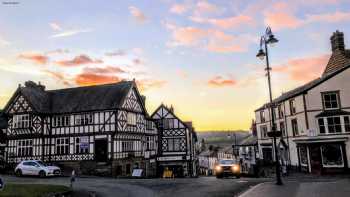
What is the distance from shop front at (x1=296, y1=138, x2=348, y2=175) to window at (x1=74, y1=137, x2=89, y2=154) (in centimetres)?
2483

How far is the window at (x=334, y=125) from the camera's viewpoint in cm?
3120

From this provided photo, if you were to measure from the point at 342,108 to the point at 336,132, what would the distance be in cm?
274

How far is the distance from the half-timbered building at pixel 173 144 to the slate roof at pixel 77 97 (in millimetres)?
10553

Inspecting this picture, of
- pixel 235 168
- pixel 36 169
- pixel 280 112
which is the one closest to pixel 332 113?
pixel 280 112

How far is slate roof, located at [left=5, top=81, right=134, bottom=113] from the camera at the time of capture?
37306mm

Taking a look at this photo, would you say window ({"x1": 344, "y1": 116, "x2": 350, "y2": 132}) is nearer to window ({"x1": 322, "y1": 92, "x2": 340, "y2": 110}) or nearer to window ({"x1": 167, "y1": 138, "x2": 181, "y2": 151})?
window ({"x1": 322, "y1": 92, "x2": 340, "y2": 110})

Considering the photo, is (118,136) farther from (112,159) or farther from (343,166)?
(343,166)

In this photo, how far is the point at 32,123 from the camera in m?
37.2

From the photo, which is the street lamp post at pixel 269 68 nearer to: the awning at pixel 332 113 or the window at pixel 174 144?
the awning at pixel 332 113

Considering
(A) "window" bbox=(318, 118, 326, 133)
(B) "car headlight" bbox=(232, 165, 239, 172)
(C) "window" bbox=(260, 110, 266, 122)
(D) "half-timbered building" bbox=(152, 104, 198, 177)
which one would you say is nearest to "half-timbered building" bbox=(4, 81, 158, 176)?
(D) "half-timbered building" bbox=(152, 104, 198, 177)

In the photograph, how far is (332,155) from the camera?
1195 inches

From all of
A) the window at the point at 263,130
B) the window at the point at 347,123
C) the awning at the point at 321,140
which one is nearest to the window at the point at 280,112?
the window at the point at 263,130

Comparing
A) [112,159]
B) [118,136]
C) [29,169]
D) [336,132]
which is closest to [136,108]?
[118,136]

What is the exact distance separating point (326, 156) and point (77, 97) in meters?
31.2
